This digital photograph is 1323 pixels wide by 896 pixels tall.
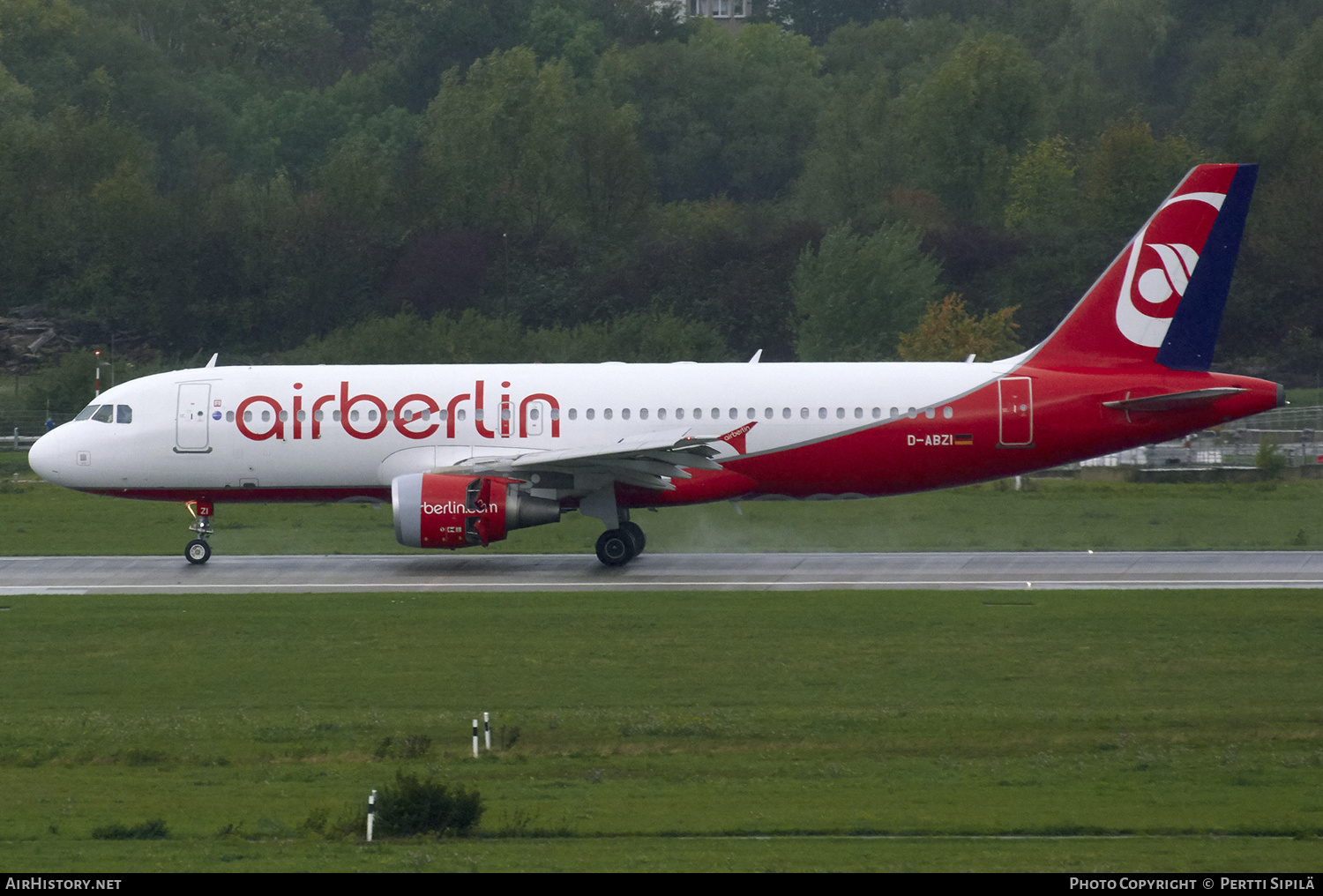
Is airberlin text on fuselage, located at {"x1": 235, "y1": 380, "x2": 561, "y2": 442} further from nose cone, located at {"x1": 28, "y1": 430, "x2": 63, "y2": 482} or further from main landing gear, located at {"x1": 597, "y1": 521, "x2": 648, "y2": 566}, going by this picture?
nose cone, located at {"x1": 28, "y1": 430, "x2": 63, "y2": 482}

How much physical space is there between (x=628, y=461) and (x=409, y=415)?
4.90 m

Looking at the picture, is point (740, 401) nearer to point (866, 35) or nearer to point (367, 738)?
point (367, 738)

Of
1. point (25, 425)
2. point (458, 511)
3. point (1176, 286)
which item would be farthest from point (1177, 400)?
point (25, 425)

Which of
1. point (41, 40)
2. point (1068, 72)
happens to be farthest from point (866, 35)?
point (41, 40)

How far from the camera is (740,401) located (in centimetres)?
3394

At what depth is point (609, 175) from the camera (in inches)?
3351

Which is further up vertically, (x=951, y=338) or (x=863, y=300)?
(x=863, y=300)

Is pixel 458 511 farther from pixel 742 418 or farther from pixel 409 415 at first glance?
pixel 742 418

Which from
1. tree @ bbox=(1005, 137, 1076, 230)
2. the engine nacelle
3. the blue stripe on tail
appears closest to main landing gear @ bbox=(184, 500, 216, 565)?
the engine nacelle

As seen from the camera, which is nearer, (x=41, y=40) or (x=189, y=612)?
(x=189, y=612)

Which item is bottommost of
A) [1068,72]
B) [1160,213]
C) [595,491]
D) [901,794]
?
[901,794]

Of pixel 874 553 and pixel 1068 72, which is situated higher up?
pixel 1068 72

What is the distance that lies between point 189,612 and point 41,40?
304 feet
